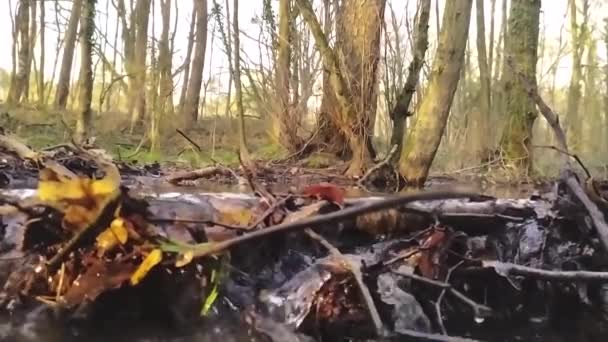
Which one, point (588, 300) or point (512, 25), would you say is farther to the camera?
point (512, 25)

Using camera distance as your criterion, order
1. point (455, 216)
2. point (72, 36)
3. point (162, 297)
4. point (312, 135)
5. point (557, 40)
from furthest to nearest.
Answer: point (557, 40) < point (72, 36) < point (312, 135) < point (455, 216) < point (162, 297)

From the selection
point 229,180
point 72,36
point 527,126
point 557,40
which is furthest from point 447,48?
point 557,40

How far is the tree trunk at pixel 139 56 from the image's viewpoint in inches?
625

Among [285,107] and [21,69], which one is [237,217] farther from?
[21,69]

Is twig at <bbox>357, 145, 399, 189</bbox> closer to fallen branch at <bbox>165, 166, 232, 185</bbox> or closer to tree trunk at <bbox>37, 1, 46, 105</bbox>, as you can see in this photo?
fallen branch at <bbox>165, 166, 232, 185</bbox>

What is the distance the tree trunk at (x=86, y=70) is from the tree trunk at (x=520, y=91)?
5.71m

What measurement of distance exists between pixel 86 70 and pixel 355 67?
4490 millimetres

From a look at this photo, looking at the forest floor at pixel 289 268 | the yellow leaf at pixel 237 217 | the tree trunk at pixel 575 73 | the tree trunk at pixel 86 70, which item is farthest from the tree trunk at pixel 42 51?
the forest floor at pixel 289 268

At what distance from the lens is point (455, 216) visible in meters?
2.44

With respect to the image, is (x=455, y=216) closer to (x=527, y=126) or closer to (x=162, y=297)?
(x=162, y=297)

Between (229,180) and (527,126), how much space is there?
4885 mm

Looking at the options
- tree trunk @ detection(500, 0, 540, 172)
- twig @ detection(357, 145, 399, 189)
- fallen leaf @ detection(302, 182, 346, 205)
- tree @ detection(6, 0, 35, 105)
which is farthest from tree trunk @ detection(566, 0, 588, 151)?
fallen leaf @ detection(302, 182, 346, 205)

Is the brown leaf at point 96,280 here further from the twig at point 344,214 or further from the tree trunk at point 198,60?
the tree trunk at point 198,60

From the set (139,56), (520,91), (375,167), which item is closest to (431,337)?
(375,167)
